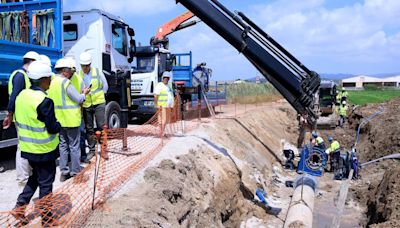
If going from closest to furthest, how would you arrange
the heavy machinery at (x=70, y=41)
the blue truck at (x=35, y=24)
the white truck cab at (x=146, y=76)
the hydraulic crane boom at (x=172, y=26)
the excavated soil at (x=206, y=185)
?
the excavated soil at (x=206, y=185) → the heavy machinery at (x=70, y=41) → the blue truck at (x=35, y=24) → the white truck cab at (x=146, y=76) → the hydraulic crane boom at (x=172, y=26)

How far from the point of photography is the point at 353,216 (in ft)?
34.4

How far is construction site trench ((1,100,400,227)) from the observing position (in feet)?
18.2

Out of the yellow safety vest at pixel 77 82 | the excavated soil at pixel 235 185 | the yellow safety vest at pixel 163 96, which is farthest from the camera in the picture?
the yellow safety vest at pixel 163 96

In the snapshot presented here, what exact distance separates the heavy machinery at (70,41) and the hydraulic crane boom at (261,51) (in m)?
2.45

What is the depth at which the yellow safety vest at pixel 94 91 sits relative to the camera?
713 centimetres

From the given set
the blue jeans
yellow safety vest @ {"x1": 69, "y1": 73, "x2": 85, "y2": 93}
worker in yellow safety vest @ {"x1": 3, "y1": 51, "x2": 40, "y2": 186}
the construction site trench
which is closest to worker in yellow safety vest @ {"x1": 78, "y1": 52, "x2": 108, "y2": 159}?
yellow safety vest @ {"x1": 69, "y1": 73, "x2": 85, "y2": 93}

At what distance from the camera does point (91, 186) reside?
5.80 meters

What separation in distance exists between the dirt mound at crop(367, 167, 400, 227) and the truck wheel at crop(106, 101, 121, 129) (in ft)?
21.0

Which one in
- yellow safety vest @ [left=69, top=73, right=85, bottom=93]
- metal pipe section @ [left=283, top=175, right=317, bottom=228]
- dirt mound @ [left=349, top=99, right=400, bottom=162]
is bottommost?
metal pipe section @ [left=283, top=175, right=317, bottom=228]

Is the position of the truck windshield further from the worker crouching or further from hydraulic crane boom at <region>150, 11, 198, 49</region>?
the worker crouching

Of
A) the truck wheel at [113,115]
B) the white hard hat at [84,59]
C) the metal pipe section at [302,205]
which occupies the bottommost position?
the metal pipe section at [302,205]

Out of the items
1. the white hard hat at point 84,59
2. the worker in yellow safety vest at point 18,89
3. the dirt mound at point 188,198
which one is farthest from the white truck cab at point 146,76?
the worker in yellow safety vest at point 18,89

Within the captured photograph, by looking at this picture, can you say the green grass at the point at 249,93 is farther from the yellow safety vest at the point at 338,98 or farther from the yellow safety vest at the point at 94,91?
the yellow safety vest at the point at 94,91

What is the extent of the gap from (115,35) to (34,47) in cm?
318
